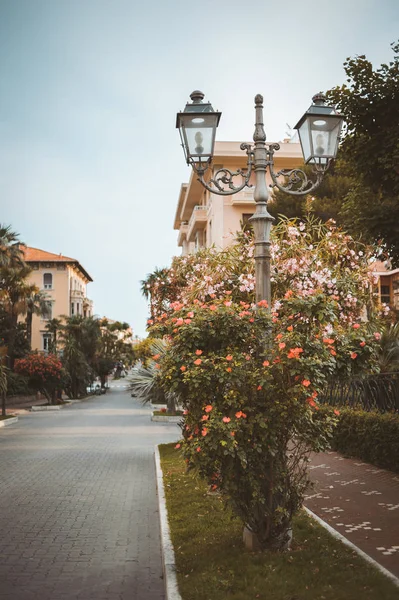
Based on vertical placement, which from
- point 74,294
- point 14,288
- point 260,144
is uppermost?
point 74,294

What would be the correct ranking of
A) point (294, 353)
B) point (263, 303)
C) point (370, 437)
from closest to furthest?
1. point (294, 353)
2. point (263, 303)
3. point (370, 437)

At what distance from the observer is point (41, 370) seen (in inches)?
1703

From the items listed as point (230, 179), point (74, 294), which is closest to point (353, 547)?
point (230, 179)

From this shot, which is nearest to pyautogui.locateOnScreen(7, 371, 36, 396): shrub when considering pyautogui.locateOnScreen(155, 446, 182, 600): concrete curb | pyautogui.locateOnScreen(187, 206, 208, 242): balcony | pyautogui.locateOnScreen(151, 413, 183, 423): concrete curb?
pyautogui.locateOnScreen(187, 206, 208, 242): balcony

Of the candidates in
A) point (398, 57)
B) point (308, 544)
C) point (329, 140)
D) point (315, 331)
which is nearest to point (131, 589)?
point (308, 544)

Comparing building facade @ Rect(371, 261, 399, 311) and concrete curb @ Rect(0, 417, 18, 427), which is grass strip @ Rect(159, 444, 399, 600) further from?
building facade @ Rect(371, 261, 399, 311)

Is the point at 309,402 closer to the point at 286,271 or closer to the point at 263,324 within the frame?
the point at 263,324

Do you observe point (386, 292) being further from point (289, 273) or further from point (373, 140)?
point (373, 140)

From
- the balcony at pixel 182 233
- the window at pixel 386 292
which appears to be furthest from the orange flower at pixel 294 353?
Answer: the balcony at pixel 182 233

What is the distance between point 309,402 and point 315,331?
29.3 inches

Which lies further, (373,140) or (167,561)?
(373,140)

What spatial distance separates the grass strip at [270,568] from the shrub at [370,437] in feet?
15.9

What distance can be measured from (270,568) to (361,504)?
3895mm

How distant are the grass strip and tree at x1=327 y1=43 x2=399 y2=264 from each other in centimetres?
868
